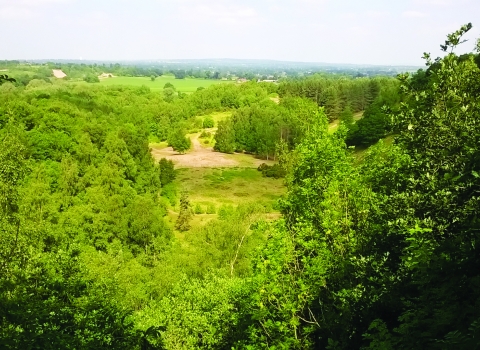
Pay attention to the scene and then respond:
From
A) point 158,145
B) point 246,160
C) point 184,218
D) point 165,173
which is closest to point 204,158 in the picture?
point 246,160

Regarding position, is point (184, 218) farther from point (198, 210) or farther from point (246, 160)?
point (246, 160)

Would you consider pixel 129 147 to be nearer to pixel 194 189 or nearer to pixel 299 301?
pixel 194 189

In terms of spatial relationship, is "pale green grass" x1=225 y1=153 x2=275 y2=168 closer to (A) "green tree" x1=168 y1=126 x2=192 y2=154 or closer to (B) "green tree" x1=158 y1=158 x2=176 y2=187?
(A) "green tree" x1=168 y1=126 x2=192 y2=154

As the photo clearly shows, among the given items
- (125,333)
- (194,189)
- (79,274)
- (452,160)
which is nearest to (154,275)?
(79,274)

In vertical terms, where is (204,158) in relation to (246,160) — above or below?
above

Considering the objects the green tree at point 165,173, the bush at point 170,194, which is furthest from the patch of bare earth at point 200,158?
the bush at point 170,194
